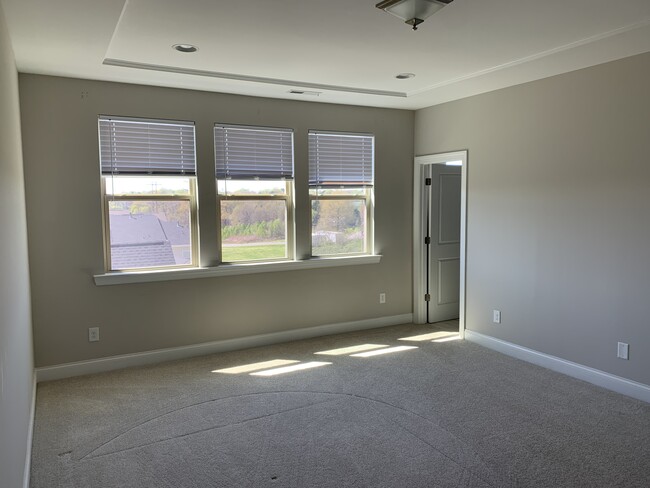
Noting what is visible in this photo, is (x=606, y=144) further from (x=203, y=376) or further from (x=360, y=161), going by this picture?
(x=203, y=376)

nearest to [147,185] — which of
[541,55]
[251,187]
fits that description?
[251,187]

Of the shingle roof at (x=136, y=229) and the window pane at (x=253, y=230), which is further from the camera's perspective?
the window pane at (x=253, y=230)

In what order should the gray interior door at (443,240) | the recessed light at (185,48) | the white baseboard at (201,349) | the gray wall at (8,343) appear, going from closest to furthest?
1. the gray wall at (8,343)
2. the recessed light at (185,48)
3. the white baseboard at (201,349)
4. the gray interior door at (443,240)

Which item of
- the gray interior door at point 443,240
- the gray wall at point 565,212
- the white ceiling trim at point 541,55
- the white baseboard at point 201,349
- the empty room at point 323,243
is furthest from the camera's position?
the gray interior door at point 443,240

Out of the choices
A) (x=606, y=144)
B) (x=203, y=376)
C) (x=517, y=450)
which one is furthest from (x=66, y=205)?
(x=606, y=144)

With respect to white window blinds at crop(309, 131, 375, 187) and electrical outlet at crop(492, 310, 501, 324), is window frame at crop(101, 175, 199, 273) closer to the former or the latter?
white window blinds at crop(309, 131, 375, 187)

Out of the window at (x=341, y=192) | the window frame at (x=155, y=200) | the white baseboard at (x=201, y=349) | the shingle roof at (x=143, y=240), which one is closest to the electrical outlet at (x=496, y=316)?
the white baseboard at (x=201, y=349)

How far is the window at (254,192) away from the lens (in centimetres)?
472

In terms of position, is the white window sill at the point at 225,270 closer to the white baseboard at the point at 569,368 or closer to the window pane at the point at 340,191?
the window pane at the point at 340,191

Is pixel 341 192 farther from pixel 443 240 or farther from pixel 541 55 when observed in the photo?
pixel 541 55

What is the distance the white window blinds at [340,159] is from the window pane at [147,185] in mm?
1342

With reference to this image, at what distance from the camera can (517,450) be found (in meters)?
2.90

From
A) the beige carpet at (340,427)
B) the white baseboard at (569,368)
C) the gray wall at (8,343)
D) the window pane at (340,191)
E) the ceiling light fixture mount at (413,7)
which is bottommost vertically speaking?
the beige carpet at (340,427)

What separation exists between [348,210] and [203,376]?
237cm
